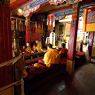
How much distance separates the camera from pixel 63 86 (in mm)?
3969

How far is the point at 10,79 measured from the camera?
2.10 meters

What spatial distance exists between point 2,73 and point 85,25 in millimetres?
3831

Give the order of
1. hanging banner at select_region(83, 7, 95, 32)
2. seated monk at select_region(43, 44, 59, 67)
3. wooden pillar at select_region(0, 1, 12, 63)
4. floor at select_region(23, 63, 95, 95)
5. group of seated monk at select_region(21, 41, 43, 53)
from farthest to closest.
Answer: group of seated monk at select_region(21, 41, 43, 53) → seated monk at select_region(43, 44, 59, 67) → hanging banner at select_region(83, 7, 95, 32) → floor at select_region(23, 63, 95, 95) → wooden pillar at select_region(0, 1, 12, 63)

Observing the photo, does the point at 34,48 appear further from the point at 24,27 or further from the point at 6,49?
the point at 6,49

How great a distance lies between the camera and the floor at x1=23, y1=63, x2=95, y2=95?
3574mm

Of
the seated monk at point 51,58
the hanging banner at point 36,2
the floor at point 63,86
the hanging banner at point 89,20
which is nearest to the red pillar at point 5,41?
the floor at point 63,86

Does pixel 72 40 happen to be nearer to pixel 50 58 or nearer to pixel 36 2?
pixel 50 58

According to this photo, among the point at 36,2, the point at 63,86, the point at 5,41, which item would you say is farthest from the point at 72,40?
the point at 5,41

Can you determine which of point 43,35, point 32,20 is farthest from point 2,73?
point 43,35

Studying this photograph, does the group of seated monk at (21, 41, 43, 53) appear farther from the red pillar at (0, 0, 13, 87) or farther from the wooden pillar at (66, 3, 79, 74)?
the red pillar at (0, 0, 13, 87)

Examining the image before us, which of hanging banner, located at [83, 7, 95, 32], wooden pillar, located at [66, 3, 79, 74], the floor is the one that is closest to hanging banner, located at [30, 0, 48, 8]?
wooden pillar, located at [66, 3, 79, 74]

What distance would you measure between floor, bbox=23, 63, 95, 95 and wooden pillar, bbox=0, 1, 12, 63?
2.04 meters

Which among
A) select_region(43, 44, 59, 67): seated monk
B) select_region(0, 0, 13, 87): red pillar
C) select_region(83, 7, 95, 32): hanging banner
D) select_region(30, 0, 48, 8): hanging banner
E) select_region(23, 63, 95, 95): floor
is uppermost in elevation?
Answer: select_region(30, 0, 48, 8): hanging banner

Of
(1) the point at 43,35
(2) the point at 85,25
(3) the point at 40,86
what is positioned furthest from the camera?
(1) the point at 43,35
